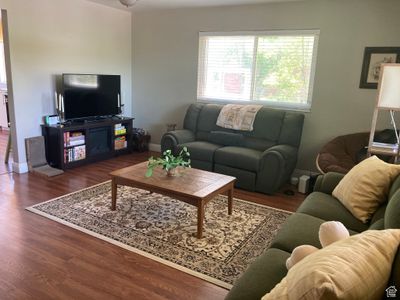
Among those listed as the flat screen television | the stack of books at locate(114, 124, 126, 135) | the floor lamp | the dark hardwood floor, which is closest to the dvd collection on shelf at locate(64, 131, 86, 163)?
the flat screen television

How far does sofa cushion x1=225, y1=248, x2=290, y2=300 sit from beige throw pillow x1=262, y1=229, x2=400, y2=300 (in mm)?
389

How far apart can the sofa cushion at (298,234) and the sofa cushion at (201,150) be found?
217 cm

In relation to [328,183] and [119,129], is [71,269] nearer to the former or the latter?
[328,183]

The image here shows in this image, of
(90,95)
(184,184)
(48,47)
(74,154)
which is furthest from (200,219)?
(48,47)

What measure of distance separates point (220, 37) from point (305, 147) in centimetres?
212

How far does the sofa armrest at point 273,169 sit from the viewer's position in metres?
3.83

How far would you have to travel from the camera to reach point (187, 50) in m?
5.28

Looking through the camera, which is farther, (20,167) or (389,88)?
(20,167)

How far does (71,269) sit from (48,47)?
3.36m

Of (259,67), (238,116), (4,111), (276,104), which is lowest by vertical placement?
(4,111)

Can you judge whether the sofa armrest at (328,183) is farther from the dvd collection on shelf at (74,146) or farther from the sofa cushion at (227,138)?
the dvd collection on shelf at (74,146)

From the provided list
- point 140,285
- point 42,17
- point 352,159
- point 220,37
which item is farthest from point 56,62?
point 352,159

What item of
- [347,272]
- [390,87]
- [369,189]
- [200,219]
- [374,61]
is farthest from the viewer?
[374,61]

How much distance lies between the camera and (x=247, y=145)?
4566mm
